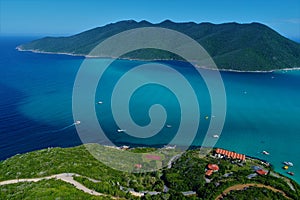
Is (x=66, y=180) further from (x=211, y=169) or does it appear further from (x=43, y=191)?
(x=211, y=169)

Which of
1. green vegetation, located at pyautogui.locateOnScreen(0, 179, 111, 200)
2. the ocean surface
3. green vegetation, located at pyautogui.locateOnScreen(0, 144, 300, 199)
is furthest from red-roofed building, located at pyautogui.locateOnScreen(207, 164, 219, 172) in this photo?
green vegetation, located at pyautogui.locateOnScreen(0, 179, 111, 200)

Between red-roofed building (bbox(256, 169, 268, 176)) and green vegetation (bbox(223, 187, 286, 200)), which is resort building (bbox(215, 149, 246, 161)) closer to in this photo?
red-roofed building (bbox(256, 169, 268, 176))

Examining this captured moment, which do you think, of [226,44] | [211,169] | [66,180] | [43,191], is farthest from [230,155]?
[226,44]

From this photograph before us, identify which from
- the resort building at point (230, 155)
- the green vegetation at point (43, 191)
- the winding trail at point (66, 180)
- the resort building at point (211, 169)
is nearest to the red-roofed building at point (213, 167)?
the resort building at point (211, 169)

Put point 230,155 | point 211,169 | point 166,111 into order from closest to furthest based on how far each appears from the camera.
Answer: point 211,169 < point 230,155 < point 166,111

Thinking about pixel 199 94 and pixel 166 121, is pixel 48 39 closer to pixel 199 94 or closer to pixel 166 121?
pixel 199 94

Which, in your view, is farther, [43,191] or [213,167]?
[213,167]
